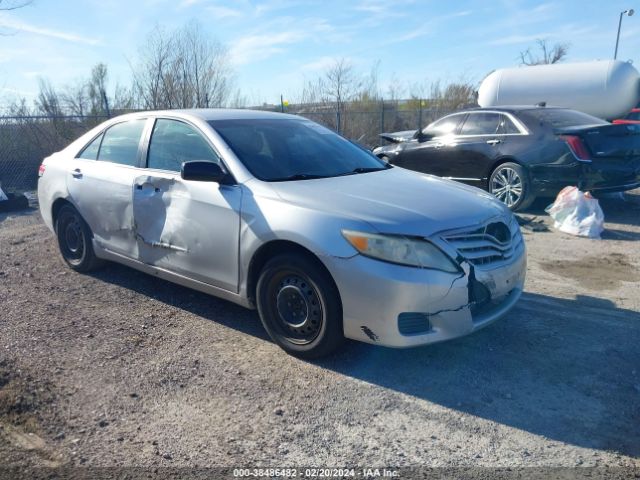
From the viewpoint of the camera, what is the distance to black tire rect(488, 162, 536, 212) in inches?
318

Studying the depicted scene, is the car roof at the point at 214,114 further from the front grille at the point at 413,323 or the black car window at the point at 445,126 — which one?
the black car window at the point at 445,126

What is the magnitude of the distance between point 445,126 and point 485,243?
6.27 m

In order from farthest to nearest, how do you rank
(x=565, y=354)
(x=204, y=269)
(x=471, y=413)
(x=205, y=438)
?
(x=204, y=269) → (x=565, y=354) → (x=471, y=413) → (x=205, y=438)

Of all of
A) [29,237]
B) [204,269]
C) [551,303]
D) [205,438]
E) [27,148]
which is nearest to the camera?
[205,438]

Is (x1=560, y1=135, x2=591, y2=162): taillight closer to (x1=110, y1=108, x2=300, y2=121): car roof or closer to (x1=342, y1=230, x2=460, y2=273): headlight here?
(x1=110, y1=108, x2=300, y2=121): car roof

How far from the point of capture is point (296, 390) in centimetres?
→ 338

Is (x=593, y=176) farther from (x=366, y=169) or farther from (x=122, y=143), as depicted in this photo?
(x=122, y=143)

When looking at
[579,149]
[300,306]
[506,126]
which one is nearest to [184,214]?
[300,306]

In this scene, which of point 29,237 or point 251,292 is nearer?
point 251,292

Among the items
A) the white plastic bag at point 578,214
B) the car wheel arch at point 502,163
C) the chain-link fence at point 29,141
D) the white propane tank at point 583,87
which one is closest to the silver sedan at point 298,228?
the white plastic bag at point 578,214

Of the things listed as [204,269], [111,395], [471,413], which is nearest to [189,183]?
[204,269]

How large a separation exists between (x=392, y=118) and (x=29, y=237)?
1711cm

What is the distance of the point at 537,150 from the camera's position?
7902mm

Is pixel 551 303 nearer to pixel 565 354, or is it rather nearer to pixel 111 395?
pixel 565 354
